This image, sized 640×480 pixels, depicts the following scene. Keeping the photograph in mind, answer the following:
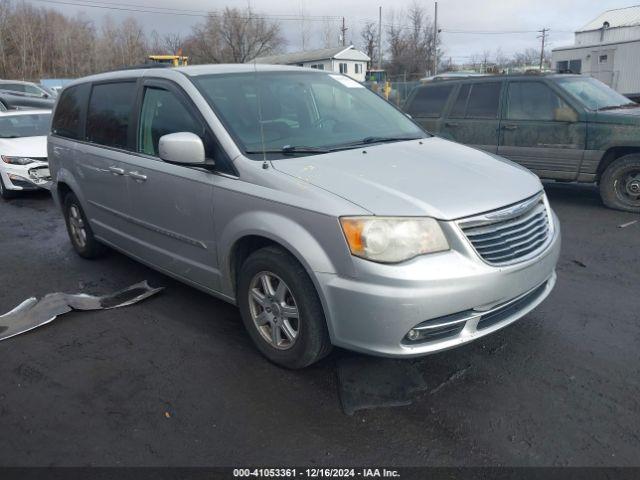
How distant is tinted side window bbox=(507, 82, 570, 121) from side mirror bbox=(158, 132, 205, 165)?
567 centimetres

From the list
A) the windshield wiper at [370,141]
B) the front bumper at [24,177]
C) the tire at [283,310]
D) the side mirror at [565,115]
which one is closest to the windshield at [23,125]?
the front bumper at [24,177]

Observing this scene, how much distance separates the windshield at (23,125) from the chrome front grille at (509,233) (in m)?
9.20

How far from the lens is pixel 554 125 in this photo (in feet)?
24.1

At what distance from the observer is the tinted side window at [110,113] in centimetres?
446

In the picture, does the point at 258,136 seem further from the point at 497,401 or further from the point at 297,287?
the point at 497,401

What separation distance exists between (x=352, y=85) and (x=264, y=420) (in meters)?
2.92

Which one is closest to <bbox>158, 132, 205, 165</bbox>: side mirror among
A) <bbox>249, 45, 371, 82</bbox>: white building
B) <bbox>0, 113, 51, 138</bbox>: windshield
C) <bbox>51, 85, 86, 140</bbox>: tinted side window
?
<bbox>51, 85, 86, 140</bbox>: tinted side window

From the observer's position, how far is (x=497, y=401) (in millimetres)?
2957

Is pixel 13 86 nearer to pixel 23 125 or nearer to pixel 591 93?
pixel 23 125

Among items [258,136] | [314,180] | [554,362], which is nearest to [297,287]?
[314,180]

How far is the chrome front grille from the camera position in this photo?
2.86 meters

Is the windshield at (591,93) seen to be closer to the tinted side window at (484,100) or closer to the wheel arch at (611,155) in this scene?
the wheel arch at (611,155)

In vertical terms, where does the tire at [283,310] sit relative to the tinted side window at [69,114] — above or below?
below

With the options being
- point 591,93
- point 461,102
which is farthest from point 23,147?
point 591,93
